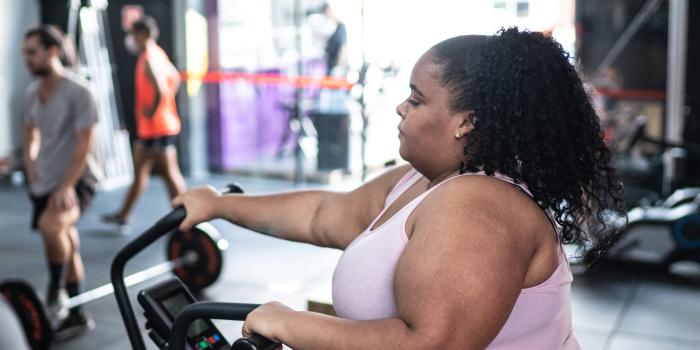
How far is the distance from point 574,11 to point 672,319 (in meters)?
3.49

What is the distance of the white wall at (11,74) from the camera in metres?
8.45

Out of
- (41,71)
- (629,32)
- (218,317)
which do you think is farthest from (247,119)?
(218,317)

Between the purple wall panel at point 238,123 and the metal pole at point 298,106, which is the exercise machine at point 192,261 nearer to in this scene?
the metal pole at point 298,106

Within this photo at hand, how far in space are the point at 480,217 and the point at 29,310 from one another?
2921 millimetres

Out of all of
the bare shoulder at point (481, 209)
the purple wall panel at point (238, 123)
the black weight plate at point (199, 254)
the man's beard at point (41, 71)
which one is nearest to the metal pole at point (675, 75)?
the black weight plate at point (199, 254)

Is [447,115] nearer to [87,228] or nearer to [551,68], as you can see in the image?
[551,68]

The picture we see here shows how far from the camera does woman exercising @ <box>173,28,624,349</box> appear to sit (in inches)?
47.0

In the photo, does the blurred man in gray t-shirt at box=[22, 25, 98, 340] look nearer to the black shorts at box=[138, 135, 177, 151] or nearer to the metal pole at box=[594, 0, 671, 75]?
the black shorts at box=[138, 135, 177, 151]

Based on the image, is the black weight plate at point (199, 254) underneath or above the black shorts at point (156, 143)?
underneath

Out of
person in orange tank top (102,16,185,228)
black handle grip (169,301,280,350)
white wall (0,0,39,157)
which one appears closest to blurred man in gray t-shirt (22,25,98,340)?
person in orange tank top (102,16,185,228)

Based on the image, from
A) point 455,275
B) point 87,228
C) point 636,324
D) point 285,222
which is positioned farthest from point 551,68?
point 87,228

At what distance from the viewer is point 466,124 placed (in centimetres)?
133

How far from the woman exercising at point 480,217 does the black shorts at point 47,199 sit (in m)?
3.10

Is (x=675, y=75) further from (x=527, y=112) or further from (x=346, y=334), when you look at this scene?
(x=346, y=334)
